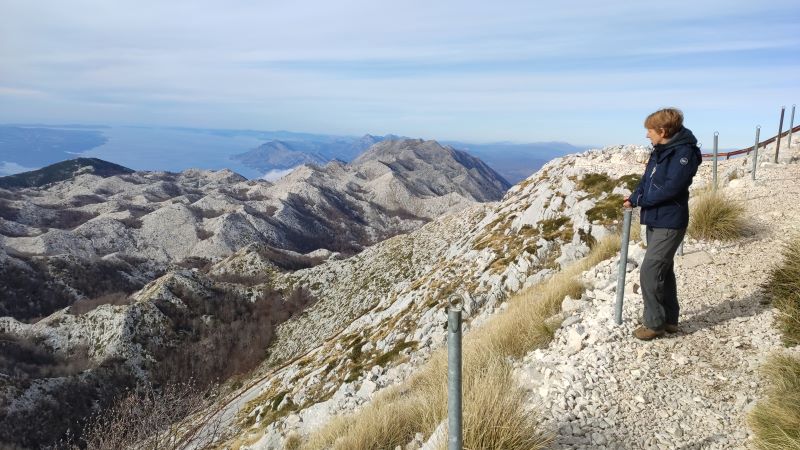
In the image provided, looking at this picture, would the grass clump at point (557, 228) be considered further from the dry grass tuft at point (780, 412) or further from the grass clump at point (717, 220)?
the dry grass tuft at point (780, 412)

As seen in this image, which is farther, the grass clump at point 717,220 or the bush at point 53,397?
the bush at point 53,397

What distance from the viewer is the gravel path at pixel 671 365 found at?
521cm

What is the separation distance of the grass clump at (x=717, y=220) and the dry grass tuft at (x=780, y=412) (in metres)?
5.77

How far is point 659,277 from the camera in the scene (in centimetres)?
685

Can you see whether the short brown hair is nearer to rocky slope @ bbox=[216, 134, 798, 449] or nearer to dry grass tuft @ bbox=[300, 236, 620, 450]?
rocky slope @ bbox=[216, 134, 798, 449]

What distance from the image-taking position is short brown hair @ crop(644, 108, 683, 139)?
6.46 meters

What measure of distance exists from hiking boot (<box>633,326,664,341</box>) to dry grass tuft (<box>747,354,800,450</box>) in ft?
5.08

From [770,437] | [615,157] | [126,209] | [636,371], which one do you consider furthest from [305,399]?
[126,209]

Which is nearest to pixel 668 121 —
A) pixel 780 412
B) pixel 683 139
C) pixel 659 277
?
pixel 683 139

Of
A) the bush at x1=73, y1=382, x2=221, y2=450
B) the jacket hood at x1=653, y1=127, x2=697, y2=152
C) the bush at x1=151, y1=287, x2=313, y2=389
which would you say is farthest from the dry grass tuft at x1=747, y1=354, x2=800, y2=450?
the bush at x1=151, y1=287, x2=313, y2=389

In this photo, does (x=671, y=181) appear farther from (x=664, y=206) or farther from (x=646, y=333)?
(x=646, y=333)

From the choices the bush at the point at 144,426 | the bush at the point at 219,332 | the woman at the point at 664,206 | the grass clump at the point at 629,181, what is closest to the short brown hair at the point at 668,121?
the woman at the point at 664,206

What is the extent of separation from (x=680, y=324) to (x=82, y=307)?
91.7 m

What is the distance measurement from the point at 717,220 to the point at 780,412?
7.47 meters
